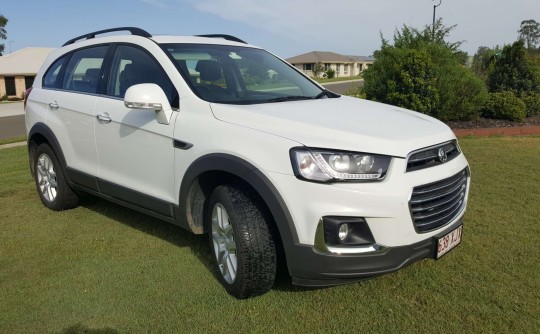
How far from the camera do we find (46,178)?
17.6 feet

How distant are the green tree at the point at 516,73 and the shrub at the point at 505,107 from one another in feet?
3.92

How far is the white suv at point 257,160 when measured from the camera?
277 cm

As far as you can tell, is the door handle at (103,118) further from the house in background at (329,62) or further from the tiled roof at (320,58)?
the tiled roof at (320,58)

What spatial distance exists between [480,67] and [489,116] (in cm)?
461

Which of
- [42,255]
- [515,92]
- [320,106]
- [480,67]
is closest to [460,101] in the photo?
[515,92]

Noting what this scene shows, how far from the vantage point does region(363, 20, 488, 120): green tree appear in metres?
9.26

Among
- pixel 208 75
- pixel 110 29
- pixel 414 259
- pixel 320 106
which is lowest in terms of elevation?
pixel 414 259

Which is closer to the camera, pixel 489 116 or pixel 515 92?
pixel 489 116

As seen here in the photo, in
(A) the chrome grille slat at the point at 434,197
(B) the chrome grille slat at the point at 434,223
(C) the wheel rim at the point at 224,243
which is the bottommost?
(C) the wheel rim at the point at 224,243

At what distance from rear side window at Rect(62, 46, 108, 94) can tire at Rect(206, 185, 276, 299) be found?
201cm

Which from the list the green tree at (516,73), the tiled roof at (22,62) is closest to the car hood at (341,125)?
Answer: the green tree at (516,73)

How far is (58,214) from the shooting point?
5.28 meters

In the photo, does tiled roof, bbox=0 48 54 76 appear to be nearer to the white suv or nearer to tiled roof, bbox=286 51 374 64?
tiled roof, bbox=286 51 374 64

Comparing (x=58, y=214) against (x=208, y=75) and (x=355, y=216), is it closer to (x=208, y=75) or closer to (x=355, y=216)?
(x=208, y=75)
